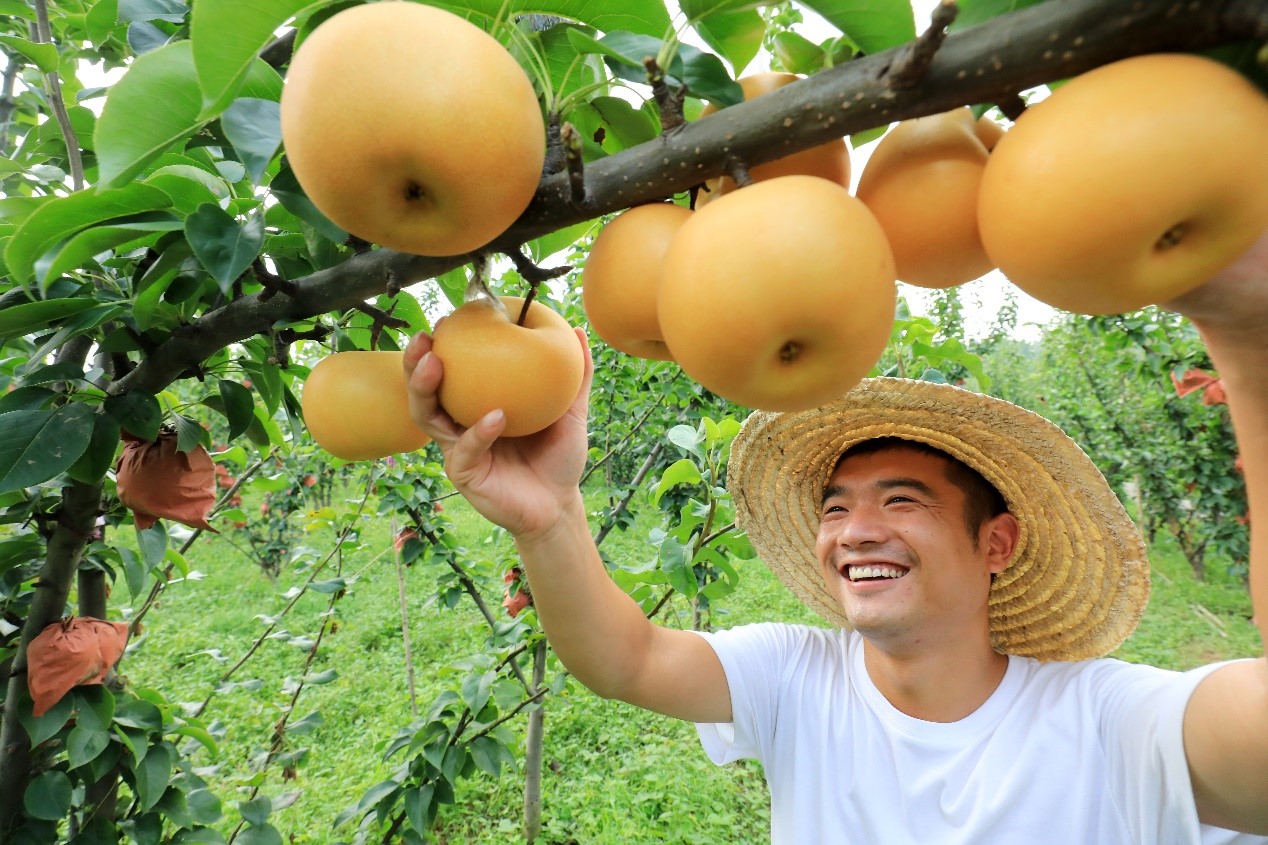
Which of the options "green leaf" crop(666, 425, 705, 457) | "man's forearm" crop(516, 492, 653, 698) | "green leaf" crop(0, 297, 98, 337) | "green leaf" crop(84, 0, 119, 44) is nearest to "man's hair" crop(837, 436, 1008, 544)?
"green leaf" crop(666, 425, 705, 457)

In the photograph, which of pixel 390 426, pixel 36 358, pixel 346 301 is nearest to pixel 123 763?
pixel 36 358

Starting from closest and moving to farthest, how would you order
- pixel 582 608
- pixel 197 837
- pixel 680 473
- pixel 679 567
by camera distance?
1. pixel 582 608
2. pixel 197 837
3. pixel 680 473
4. pixel 679 567

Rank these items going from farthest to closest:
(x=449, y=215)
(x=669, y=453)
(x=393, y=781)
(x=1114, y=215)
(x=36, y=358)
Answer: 1. (x=669, y=453)
2. (x=393, y=781)
3. (x=36, y=358)
4. (x=449, y=215)
5. (x=1114, y=215)

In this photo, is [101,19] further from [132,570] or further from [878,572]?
[878,572]

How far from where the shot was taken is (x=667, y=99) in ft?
2.15

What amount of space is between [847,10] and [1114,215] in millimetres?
341

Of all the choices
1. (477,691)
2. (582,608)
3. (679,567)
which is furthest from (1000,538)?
(477,691)

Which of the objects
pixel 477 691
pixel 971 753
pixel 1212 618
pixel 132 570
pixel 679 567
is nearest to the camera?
pixel 971 753

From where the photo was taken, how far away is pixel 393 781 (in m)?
2.45

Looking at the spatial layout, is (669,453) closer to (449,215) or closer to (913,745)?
(913,745)

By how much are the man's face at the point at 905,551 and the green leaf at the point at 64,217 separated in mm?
1524

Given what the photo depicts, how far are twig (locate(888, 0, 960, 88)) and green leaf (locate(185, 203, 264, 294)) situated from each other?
28.4 inches

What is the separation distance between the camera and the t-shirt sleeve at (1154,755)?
1.26 metres

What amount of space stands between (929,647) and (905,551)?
237 millimetres
